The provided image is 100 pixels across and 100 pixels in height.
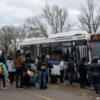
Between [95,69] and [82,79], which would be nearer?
[95,69]

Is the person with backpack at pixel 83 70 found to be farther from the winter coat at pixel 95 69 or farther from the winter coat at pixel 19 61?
the winter coat at pixel 19 61

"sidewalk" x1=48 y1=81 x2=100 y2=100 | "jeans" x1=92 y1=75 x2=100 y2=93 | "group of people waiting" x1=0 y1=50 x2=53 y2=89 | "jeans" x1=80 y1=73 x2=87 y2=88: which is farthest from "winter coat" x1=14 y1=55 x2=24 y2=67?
"jeans" x1=92 y1=75 x2=100 y2=93

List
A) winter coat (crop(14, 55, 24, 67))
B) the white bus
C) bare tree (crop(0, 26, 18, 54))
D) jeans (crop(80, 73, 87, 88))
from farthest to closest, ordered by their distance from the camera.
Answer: bare tree (crop(0, 26, 18, 54)) < the white bus < jeans (crop(80, 73, 87, 88)) < winter coat (crop(14, 55, 24, 67))

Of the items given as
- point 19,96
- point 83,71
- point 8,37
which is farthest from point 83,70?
point 8,37

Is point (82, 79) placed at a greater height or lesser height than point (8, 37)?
lesser

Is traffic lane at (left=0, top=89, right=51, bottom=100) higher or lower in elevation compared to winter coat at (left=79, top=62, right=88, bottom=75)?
lower

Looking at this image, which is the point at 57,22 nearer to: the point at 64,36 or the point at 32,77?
the point at 64,36

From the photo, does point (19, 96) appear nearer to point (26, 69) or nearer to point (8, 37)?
point (26, 69)

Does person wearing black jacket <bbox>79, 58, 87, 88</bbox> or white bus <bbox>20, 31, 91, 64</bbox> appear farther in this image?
white bus <bbox>20, 31, 91, 64</bbox>

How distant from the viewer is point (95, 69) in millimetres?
9211

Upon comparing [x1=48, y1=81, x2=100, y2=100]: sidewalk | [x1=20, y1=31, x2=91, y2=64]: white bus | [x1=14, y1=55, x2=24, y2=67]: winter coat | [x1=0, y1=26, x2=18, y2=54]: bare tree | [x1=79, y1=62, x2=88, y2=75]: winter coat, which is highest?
[x1=0, y1=26, x2=18, y2=54]: bare tree

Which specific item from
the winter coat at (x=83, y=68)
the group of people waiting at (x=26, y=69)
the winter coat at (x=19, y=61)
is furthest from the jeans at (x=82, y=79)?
the winter coat at (x=19, y=61)

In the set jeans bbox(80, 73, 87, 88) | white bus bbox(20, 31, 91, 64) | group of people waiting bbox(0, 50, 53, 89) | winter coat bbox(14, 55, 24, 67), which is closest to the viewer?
group of people waiting bbox(0, 50, 53, 89)

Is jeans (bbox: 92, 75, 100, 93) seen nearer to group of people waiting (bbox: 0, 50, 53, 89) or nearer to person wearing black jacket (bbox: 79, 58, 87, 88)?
person wearing black jacket (bbox: 79, 58, 87, 88)
